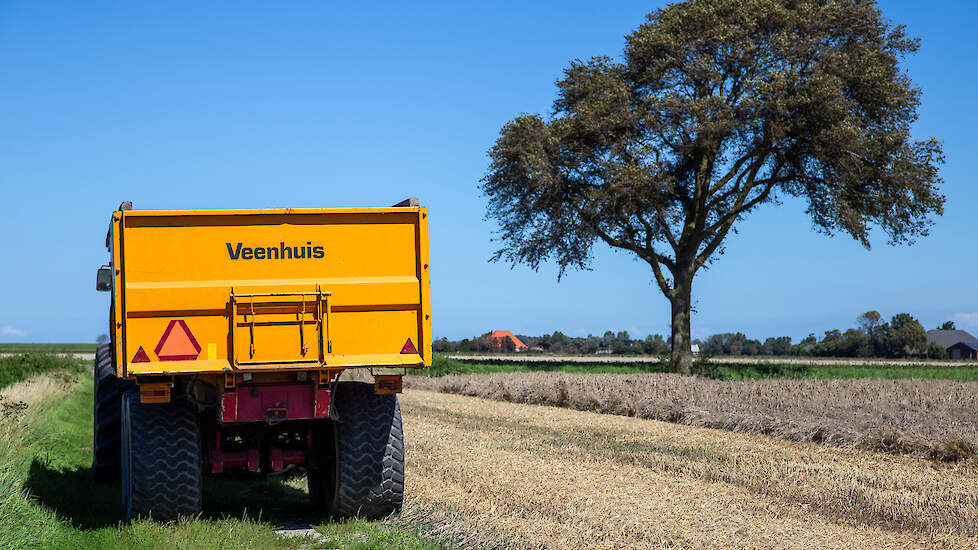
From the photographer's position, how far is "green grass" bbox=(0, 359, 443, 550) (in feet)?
24.4

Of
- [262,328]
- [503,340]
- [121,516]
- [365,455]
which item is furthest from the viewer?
[503,340]

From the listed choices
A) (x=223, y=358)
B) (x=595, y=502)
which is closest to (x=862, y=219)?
(x=595, y=502)

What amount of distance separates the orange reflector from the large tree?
25881 mm

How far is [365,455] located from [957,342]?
95562mm

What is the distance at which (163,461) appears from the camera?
7918 mm

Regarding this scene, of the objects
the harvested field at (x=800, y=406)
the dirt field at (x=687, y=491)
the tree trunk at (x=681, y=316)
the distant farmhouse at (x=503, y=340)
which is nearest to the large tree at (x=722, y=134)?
the tree trunk at (x=681, y=316)

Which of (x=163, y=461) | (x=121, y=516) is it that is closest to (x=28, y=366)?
(x=121, y=516)

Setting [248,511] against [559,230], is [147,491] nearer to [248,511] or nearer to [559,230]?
[248,511]

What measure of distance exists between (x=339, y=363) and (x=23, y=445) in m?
6.07

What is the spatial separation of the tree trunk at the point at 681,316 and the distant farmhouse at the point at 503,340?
145 feet

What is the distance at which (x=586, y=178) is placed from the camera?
3522cm

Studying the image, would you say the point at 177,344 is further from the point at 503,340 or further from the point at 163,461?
the point at 503,340

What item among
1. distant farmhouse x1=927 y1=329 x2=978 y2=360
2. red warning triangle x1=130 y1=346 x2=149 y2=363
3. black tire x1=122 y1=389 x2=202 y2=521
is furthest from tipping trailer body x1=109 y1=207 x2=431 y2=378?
distant farmhouse x1=927 y1=329 x2=978 y2=360

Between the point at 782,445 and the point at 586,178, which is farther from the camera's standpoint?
the point at 586,178
